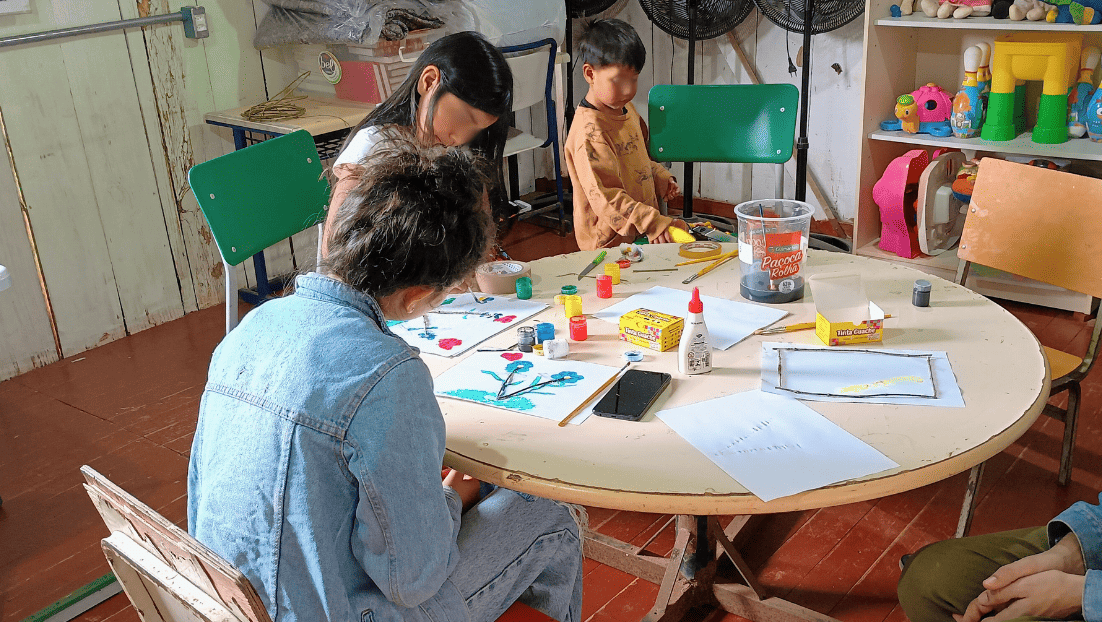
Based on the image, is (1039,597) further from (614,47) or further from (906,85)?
(906,85)

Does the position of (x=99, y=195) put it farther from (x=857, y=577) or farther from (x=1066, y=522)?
(x=1066, y=522)

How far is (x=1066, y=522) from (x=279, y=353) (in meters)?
1.18

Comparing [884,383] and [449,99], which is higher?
[449,99]

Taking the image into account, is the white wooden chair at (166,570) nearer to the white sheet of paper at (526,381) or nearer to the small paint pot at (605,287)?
the white sheet of paper at (526,381)

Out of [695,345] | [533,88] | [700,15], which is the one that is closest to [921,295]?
[695,345]

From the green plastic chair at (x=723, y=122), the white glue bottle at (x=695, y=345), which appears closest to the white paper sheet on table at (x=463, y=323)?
the white glue bottle at (x=695, y=345)

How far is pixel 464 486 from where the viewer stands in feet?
4.77

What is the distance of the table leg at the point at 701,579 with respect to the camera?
6.04 feet

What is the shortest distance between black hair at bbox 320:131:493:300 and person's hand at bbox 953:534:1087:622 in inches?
36.5

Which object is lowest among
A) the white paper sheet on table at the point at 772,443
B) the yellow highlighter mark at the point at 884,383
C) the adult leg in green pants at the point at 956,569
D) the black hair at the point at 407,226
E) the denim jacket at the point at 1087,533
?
the adult leg in green pants at the point at 956,569

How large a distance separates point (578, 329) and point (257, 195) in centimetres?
107

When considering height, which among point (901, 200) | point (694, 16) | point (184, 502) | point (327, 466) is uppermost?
point (694, 16)

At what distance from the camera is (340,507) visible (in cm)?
110

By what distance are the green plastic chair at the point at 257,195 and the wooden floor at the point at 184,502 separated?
65 cm
